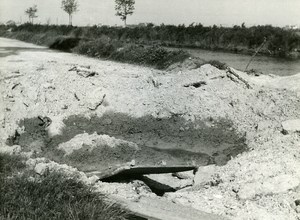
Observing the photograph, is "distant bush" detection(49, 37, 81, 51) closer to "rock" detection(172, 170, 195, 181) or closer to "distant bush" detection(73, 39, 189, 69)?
"distant bush" detection(73, 39, 189, 69)

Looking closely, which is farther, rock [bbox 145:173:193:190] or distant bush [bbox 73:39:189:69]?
distant bush [bbox 73:39:189:69]

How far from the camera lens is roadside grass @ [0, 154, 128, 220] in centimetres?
404

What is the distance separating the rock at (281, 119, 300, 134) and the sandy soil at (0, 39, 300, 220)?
0.21 ft

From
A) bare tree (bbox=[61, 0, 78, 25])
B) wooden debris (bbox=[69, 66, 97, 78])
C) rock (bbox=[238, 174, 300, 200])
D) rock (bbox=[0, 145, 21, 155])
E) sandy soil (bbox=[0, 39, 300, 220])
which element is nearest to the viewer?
rock (bbox=[238, 174, 300, 200])

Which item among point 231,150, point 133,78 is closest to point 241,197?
point 231,150

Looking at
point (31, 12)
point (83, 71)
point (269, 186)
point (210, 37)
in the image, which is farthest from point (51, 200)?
point (31, 12)

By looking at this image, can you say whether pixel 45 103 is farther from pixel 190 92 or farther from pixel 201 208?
pixel 201 208

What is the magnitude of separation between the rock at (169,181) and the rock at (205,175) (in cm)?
17

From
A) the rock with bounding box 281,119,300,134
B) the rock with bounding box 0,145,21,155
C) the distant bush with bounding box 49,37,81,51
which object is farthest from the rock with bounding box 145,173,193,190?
the distant bush with bounding box 49,37,81,51

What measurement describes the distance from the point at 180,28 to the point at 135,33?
14.1ft

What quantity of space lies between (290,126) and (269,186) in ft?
7.98

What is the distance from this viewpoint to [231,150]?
316 inches

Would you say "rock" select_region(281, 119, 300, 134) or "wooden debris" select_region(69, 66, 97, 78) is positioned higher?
"wooden debris" select_region(69, 66, 97, 78)

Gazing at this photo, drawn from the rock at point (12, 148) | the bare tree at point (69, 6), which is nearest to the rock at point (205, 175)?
the rock at point (12, 148)
